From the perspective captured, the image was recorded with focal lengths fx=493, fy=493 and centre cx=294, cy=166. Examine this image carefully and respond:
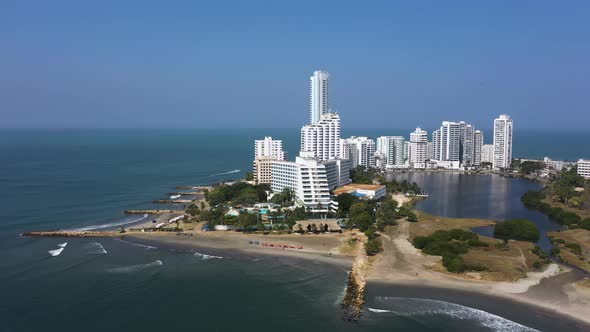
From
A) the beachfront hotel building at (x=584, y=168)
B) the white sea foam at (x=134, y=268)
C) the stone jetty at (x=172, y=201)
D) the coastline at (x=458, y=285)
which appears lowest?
the coastline at (x=458, y=285)

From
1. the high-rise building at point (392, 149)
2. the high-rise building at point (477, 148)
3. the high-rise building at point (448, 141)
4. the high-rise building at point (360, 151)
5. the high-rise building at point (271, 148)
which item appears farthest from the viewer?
the high-rise building at point (477, 148)

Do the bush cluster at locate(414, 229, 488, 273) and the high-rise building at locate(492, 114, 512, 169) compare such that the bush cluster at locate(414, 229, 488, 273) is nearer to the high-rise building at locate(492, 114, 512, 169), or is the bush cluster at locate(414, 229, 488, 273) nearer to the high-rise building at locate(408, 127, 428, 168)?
the high-rise building at locate(408, 127, 428, 168)

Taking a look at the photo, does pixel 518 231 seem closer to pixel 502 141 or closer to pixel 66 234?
pixel 66 234

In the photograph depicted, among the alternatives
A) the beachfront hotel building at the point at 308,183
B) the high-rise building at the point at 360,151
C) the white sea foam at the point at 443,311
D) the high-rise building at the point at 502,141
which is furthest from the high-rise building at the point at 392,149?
the white sea foam at the point at 443,311

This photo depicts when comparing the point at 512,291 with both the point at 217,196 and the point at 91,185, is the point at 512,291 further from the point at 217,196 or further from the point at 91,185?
the point at 91,185

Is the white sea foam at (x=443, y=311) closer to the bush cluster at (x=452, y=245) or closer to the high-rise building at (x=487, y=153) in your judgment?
the bush cluster at (x=452, y=245)

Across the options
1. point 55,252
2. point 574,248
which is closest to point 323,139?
point 574,248

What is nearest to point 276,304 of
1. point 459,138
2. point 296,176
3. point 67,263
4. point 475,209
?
point 67,263

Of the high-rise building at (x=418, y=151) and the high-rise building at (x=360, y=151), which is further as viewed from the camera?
the high-rise building at (x=418, y=151)
